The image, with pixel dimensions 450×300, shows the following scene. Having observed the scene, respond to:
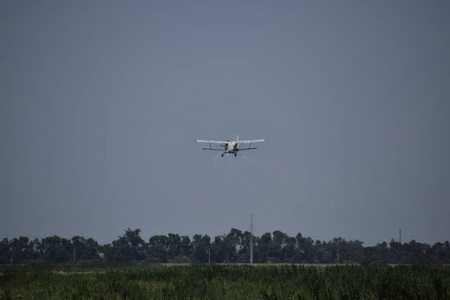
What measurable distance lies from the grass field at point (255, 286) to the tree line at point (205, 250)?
11338 centimetres

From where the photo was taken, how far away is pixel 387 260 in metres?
154

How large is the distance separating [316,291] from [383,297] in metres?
4.72

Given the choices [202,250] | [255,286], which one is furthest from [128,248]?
[255,286]

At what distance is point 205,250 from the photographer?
180 meters

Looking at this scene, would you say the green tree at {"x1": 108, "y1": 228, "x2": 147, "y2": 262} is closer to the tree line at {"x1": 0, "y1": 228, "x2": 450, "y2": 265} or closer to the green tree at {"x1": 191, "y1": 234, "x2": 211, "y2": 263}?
the tree line at {"x1": 0, "y1": 228, "x2": 450, "y2": 265}

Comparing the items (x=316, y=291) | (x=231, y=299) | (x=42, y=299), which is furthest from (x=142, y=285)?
(x=316, y=291)

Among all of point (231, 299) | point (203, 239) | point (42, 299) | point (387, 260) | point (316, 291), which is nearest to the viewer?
point (316, 291)

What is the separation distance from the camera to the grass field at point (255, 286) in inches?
987

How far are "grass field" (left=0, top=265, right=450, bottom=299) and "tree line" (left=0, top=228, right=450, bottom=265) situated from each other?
372 feet

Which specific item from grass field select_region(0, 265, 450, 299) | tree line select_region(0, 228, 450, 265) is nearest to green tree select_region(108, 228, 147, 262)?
tree line select_region(0, 228, 450, 265)

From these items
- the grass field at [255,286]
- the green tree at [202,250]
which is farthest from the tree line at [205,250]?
the grass field at [255,286]

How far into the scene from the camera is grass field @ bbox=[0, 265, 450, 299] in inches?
987

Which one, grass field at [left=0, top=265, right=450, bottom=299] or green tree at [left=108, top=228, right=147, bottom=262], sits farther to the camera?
green tree at [left=108, top=228, right=147, bottom=262]

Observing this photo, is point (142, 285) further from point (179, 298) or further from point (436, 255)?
point (436, 255)
